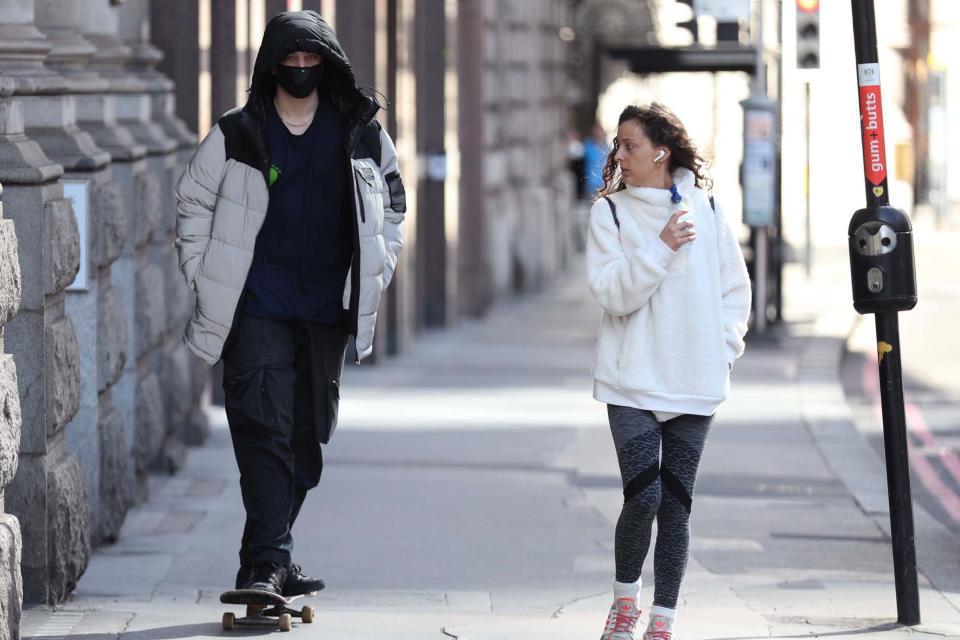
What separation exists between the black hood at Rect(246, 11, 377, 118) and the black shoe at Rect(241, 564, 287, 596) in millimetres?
1302

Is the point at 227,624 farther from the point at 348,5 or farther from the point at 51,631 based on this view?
the point at 348,5

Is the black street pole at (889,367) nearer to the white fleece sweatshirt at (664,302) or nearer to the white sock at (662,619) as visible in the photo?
the white fleece sweatshirt at (664,302)

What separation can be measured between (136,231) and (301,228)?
8.87 feet

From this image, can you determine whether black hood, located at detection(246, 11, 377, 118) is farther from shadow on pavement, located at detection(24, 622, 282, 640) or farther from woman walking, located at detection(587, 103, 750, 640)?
shadow on pavement, located at detection(24, 622, 282, 640)

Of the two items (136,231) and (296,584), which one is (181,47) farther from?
(296,584)

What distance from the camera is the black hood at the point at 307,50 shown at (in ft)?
20.2

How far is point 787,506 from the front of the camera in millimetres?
9766

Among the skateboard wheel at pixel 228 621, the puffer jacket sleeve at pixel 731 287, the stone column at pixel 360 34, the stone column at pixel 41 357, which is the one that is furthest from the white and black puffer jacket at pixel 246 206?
the stone column at pixel 360 34

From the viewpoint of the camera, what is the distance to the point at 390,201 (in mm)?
6484

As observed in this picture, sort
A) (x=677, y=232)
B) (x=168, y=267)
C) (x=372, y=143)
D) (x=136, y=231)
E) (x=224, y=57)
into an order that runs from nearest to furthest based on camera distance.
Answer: (x=677, y=232), (x=372, y=143), (x=136, y=231), (x=168, y=267), (x=224, y=57)

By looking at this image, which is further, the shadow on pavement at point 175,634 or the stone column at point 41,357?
the stone column at point 41,357

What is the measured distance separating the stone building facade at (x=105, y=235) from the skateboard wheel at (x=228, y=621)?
693 mm

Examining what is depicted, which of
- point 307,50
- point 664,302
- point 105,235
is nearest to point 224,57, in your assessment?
point 105,235

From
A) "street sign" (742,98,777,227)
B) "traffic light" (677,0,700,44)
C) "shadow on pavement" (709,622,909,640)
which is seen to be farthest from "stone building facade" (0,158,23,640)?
"traffic light" (677,0,700,44)
